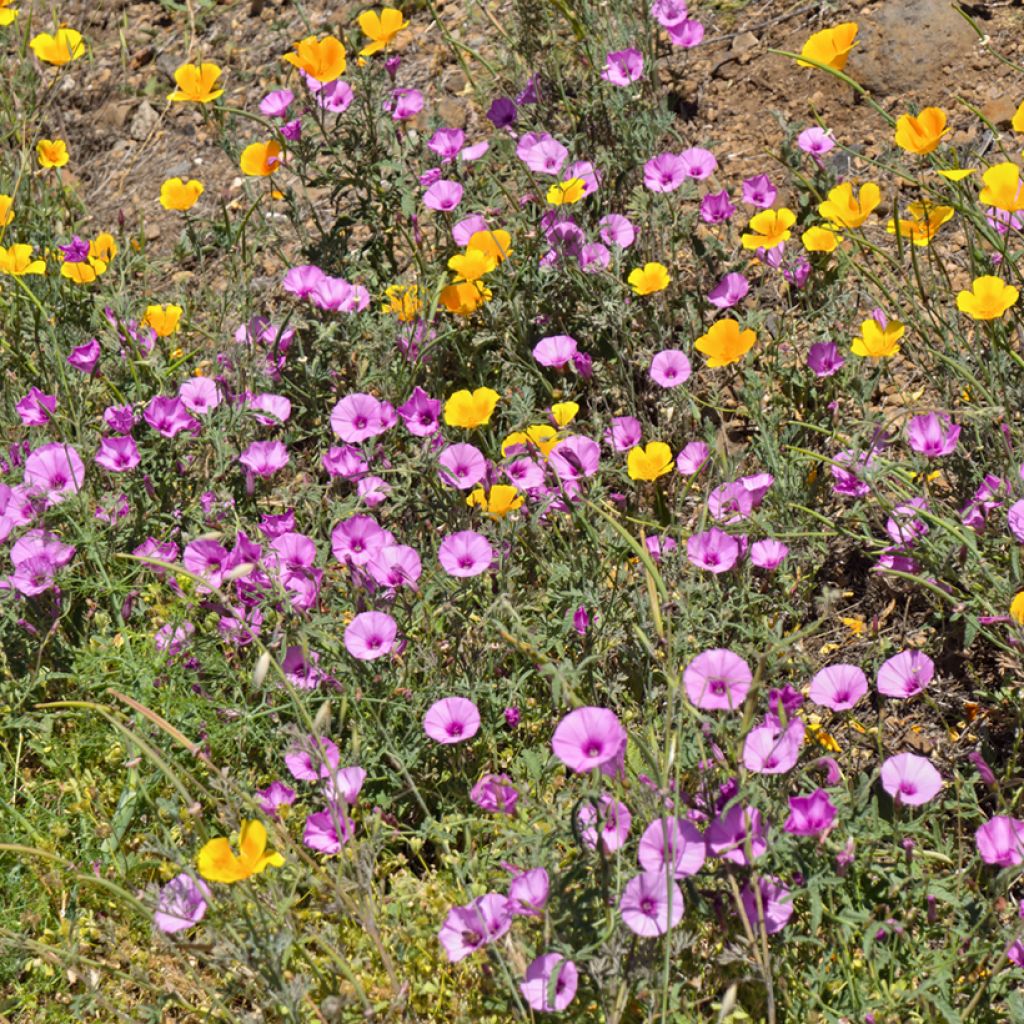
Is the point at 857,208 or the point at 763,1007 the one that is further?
the point at 857,208

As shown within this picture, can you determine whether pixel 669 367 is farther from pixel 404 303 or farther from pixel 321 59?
pixel 321 59

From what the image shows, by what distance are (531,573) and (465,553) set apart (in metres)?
0.28

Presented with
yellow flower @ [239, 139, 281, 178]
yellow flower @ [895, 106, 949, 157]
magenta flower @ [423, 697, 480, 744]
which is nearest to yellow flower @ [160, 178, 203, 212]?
yellow flower @ [239, 139, 281, 178]

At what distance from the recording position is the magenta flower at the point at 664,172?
3148 millimetres

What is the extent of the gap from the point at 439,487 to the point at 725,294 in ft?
3.14

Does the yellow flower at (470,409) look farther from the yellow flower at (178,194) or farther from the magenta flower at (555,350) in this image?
the yellow flower at (178,194)

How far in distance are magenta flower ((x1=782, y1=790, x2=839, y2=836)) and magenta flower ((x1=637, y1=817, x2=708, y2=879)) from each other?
16 cm

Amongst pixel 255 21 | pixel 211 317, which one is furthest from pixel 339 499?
pixel 255 21

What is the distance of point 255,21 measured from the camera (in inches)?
182

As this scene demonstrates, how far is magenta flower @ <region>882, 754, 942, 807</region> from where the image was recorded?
2006 millimetres

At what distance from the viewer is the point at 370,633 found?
7.91 feet

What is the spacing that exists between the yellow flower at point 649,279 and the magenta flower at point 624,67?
606 mm

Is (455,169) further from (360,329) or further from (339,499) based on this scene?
(339,499)

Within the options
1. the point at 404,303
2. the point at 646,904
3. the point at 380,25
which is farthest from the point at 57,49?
the point at 646,904
